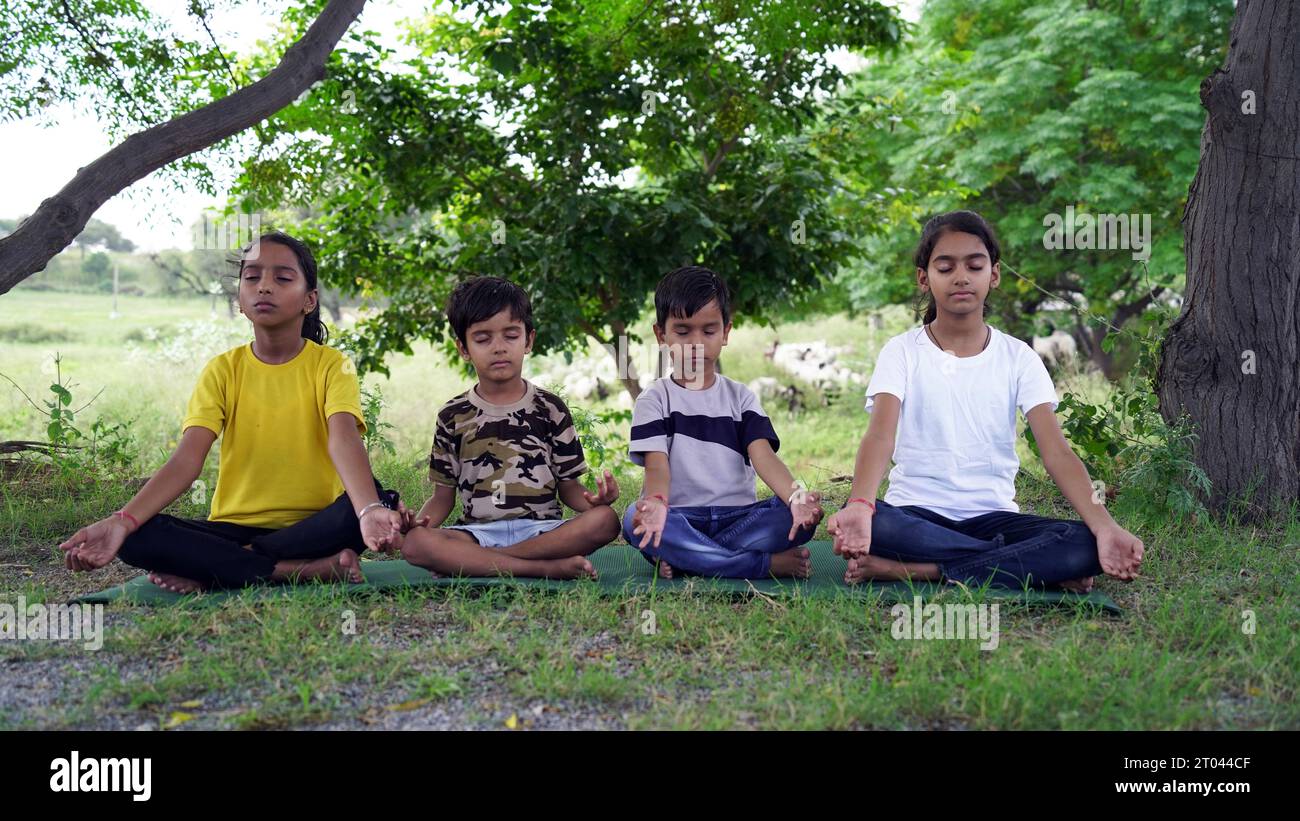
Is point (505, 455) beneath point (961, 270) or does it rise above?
beneath

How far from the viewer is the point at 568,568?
3.75 m

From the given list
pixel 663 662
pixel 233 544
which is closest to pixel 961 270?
pixel 663 662

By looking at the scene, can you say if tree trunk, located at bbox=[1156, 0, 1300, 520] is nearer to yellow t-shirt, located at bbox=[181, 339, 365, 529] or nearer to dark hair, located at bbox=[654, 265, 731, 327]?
dark hair, located at bbox=[654, 265, 731, 327]

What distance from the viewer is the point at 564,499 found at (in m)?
4.02

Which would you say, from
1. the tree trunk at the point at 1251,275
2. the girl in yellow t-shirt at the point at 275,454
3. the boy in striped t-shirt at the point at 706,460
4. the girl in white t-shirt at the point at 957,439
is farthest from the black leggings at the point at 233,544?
the tree trunk at the point at 1251,275

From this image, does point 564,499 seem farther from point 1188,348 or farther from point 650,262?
point 1188,348

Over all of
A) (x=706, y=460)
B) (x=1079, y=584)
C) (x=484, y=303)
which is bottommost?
(x=1079, y=584)

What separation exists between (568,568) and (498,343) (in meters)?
0.89

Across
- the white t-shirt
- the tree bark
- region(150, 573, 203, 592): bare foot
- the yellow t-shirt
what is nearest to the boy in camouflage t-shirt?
the yellow t-shirt

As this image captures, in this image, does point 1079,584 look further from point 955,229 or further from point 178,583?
point 178,583

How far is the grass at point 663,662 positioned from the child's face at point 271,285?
105 cm

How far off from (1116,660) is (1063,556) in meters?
0.73
